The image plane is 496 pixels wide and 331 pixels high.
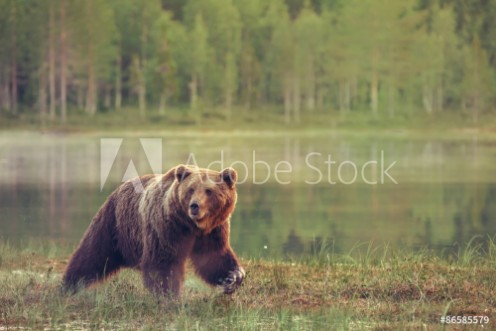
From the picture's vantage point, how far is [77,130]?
2504 inches

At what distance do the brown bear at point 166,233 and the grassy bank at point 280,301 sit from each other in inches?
6.7

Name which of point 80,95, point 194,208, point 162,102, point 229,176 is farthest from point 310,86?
point 194,208

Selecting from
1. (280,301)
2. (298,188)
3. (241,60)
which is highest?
(241,60)

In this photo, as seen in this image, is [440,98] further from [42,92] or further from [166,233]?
[166,233]

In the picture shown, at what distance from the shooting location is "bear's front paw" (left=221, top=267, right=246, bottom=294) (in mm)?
8195

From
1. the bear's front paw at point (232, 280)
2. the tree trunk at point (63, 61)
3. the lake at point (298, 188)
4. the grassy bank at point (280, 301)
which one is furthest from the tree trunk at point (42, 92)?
the bear's front paw at point (232, 280)

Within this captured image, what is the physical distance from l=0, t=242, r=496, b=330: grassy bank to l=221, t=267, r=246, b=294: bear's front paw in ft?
0.32

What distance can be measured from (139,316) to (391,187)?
2318 centimetres

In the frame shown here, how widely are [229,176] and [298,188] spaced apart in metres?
21.1

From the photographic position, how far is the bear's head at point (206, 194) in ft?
25.3

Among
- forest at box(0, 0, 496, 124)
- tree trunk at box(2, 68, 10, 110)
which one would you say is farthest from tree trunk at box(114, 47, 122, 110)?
tree trunk at box(2, 68, 10, 110)

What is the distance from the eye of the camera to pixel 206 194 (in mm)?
7750

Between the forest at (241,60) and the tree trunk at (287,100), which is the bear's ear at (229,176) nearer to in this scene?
the forest at (241,60)

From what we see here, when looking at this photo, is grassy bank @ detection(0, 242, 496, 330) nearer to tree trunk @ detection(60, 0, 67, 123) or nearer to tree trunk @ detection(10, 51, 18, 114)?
tree trunk @ detection(60, 0, 67, 123)
